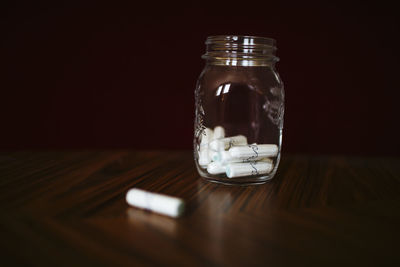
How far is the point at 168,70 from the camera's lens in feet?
5.86

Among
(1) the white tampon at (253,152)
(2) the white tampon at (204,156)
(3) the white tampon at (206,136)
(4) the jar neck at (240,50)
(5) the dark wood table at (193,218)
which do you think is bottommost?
(5) the dark wood table at (193,218)

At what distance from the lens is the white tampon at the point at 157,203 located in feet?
2.64

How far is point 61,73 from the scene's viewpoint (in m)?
1.78

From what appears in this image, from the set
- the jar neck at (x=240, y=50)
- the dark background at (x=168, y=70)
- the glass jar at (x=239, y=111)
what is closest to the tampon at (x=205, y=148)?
Answer: the glass jar at (x=239, y=111)

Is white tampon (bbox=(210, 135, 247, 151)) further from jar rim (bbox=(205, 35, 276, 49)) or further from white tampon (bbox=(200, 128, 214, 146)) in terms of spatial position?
jar rim (bbox=(205, 35, 276, 49))

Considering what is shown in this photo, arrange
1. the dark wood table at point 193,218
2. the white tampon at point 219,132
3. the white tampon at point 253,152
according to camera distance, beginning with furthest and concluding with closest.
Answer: the white tampon at point 219,132 < the white tampon at point 253,152 < the dark wood table at point 193,218

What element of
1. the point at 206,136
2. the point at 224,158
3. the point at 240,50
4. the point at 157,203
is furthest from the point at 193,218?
the point at 240,50

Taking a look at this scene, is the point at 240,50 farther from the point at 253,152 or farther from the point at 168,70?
the point at 168,70

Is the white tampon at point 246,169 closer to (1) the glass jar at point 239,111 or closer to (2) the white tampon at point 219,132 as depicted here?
(1) the glass jar at point 239,111

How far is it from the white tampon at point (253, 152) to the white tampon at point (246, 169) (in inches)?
0.7

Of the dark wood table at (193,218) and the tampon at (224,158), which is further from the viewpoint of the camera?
the tampon at (224,158)

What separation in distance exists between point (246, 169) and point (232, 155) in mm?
54

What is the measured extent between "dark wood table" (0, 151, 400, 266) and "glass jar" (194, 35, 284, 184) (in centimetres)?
6

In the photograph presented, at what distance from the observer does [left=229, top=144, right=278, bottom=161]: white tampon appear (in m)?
1.02
